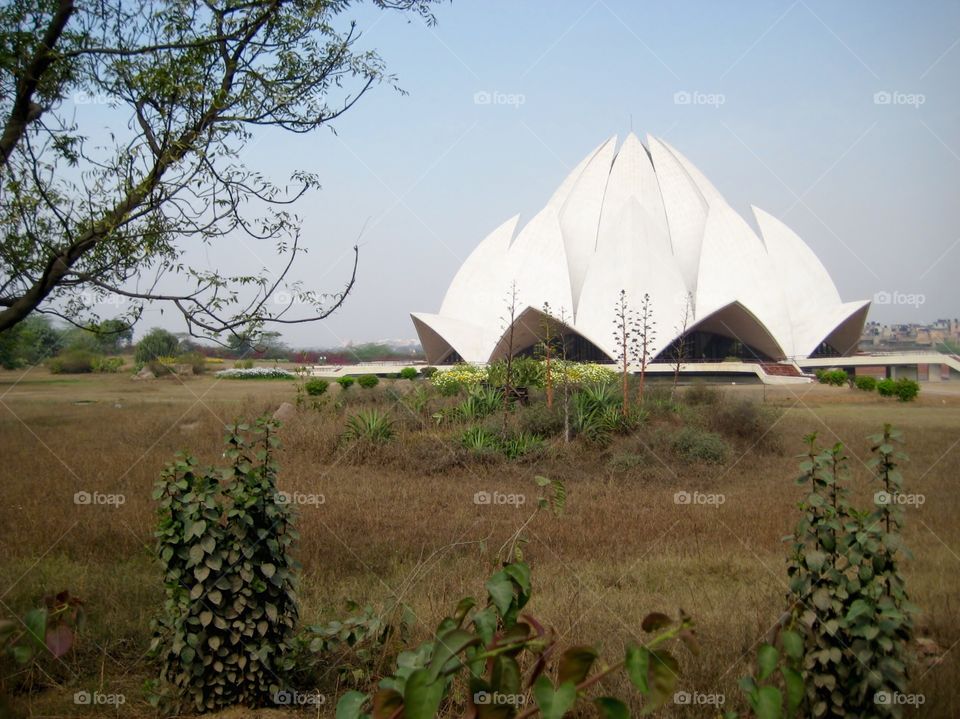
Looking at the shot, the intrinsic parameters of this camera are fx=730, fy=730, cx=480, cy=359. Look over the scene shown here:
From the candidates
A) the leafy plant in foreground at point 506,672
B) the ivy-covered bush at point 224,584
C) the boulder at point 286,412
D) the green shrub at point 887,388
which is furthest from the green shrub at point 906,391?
the leafy plant in foreground at point 506,672

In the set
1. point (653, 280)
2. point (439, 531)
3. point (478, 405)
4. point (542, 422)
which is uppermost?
point (653, 280)

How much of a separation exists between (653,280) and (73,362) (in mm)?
24176

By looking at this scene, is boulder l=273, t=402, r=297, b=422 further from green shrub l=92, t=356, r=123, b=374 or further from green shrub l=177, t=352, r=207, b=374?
green shrub l=92, t=356, r=123, b=374

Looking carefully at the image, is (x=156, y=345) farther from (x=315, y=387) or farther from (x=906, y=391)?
(x=906, y=391)

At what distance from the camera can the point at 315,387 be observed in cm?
1365

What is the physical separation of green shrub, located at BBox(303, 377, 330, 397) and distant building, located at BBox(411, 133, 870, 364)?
13627 mm

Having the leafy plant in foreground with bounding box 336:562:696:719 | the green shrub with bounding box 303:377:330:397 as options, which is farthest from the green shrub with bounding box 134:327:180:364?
the green shrub with bounding box 303:377:330:397

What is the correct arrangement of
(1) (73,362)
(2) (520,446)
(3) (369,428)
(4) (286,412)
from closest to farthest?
(1) (73,362), (2) (520,446), (3) (369,428), (4) (286,412)

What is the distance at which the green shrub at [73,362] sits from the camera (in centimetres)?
680

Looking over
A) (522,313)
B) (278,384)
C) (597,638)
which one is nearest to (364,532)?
(597,638)

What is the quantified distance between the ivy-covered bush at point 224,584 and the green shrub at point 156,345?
263 centimetres

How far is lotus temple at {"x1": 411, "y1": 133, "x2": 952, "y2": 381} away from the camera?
28672 mm

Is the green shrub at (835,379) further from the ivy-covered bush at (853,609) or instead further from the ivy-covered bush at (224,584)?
the ivy-covered bush at (224,584)

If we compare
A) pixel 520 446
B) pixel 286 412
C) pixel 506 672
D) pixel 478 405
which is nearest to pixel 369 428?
pixel 520 446
